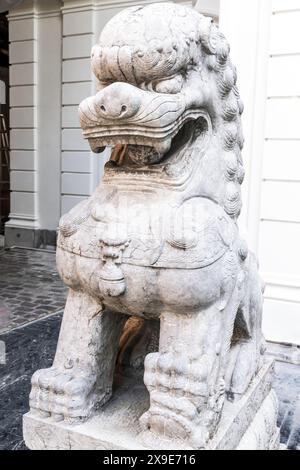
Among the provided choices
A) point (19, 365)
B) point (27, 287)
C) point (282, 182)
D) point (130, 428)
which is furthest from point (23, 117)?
point (130, 428)

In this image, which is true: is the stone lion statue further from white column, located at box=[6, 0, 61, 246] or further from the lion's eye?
white column, located at box=[6, 0, 61, 246]

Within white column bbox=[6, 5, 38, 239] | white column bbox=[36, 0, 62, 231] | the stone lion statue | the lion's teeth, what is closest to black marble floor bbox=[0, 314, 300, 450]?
the stone lion statue

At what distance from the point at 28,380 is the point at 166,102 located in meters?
2.16

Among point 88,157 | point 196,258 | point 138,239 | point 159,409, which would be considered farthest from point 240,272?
point 88,157

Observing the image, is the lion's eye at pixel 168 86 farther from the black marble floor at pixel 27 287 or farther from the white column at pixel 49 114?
the white column at pixel 49 114

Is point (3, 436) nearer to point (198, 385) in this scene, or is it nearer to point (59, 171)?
point (198, 385)

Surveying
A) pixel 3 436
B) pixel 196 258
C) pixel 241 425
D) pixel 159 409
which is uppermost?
pixel 196 258

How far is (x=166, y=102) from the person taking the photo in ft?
4.24

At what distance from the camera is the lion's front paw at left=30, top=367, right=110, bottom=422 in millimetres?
1420

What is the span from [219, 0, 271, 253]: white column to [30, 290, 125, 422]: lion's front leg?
2229 millimetres

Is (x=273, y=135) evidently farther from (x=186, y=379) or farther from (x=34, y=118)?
(x=34, y=118)

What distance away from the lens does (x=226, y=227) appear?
1.48 m

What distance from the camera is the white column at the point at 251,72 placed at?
3.49 metres

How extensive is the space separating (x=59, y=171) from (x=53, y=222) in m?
0.82
